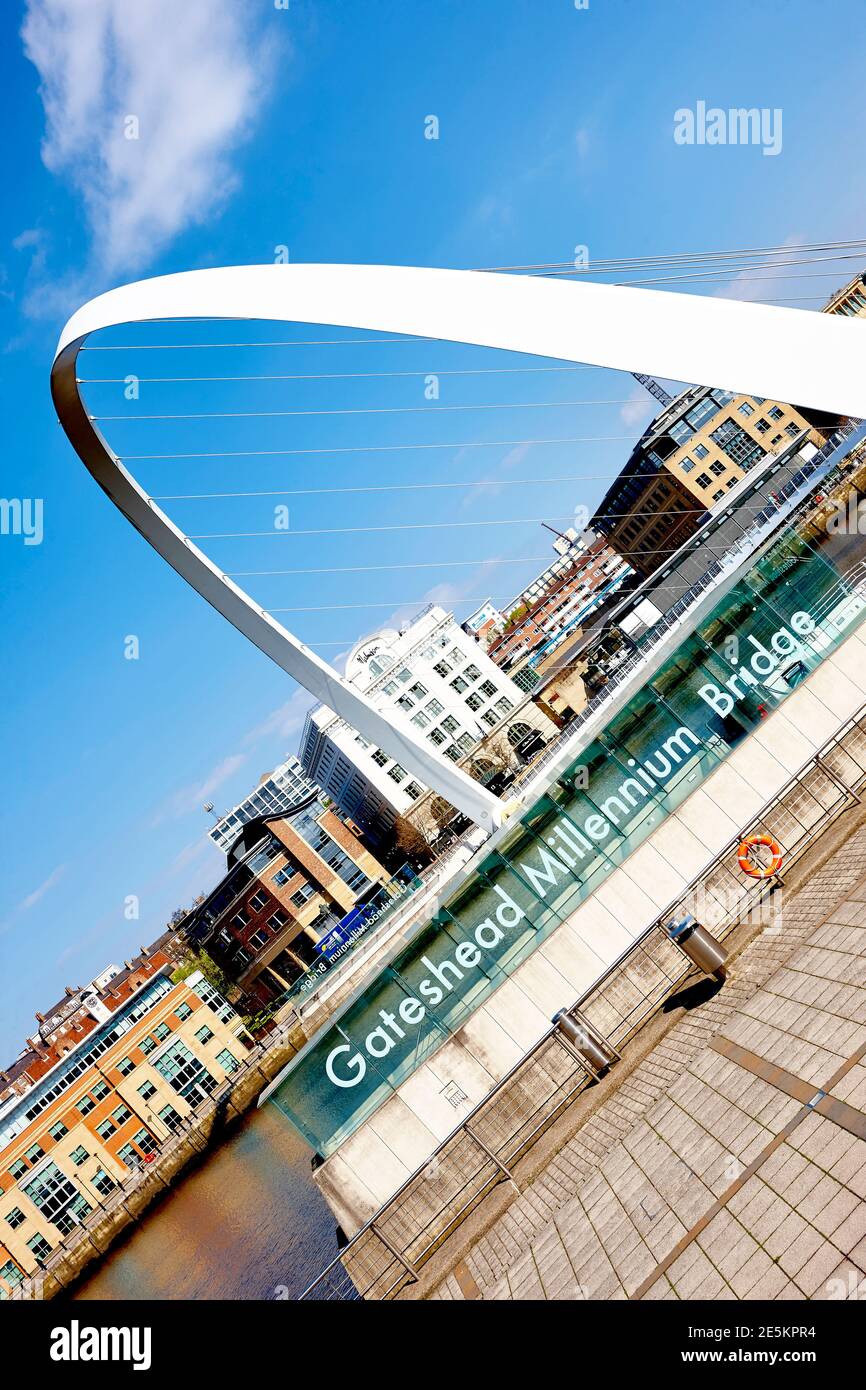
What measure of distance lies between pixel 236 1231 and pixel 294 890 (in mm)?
22352

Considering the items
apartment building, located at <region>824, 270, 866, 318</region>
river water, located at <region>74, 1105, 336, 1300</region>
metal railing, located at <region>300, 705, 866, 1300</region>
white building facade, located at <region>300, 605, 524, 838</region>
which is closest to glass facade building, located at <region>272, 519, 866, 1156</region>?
metal railing, located at <region>300, 705, 866, 1300</region>

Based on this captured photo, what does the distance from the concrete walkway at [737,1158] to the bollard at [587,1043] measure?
0.38 metres

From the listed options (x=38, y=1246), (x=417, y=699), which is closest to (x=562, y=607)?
(x=417, y=699)

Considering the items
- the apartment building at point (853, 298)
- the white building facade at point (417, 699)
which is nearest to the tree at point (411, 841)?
the white building facade at point (417, 699)

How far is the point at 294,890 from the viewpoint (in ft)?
151

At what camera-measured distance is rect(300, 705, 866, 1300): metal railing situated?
11.6 metres

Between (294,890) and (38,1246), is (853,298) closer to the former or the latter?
(294,890)

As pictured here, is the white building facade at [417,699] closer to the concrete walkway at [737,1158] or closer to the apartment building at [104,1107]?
the apartment building at [104,1107]

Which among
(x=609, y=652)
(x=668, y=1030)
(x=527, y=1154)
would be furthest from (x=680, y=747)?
(x=609, y=652)

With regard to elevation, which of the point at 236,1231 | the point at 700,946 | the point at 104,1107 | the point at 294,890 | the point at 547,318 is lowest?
the point at 236,1231

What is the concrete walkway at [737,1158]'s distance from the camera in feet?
20.4

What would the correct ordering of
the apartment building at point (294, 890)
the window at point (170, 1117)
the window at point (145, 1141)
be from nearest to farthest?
the window at point (145, 1141)
the window at point (170, 1117)
the apartment building at point (294, 890)

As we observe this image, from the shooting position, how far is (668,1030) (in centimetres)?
1180
